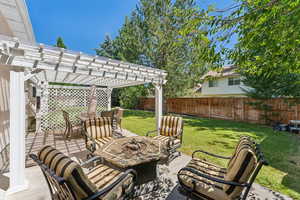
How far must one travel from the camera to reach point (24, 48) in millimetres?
2494

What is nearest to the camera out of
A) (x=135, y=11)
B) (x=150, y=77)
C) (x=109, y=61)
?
(x=109, y=61)

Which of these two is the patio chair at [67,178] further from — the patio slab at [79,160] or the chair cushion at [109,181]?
the patio slab at [79,160]

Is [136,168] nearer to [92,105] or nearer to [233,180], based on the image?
[233,180]

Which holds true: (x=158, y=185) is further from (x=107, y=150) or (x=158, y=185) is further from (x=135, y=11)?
(x=135, y=11)

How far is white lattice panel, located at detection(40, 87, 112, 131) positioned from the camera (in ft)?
23.4

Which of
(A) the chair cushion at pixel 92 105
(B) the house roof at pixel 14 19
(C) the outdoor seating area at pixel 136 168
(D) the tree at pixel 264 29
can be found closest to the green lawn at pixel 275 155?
(C) the outdoor seating area at pixel 136 168

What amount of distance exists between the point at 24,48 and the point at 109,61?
1658 millimetres

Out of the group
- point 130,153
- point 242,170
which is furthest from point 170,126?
point 242,170

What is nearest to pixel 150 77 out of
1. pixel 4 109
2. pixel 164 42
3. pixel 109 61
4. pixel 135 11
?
pixel 109 61

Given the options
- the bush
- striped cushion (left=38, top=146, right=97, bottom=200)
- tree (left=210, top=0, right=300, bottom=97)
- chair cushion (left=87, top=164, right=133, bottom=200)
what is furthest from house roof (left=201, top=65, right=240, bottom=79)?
the bush

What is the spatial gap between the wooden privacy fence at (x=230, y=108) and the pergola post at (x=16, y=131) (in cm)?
1134

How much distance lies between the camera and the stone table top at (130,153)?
233 centimetres

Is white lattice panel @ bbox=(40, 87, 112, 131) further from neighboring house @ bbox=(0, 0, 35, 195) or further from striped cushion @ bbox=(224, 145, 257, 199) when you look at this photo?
striped cushion @ bbox=(224, 145, 257, 199)

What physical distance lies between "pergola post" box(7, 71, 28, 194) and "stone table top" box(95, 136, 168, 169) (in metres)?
1.31
